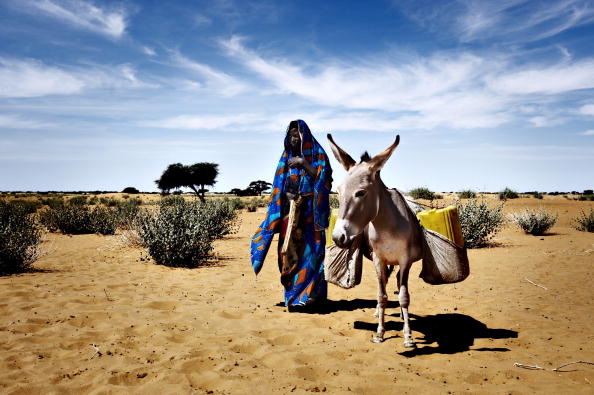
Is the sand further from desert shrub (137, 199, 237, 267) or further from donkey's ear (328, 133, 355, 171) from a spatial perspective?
donkey's ear (328, 133, 355, 171)

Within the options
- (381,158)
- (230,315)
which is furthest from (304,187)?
(381,158)

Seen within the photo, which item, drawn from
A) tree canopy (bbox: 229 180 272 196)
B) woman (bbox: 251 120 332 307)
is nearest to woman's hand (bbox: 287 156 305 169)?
woman (bbox: 251 120 332 307)

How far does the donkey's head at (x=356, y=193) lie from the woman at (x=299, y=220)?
1758 mm

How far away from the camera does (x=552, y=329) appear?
4766 millimetres

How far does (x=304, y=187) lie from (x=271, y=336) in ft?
7.21

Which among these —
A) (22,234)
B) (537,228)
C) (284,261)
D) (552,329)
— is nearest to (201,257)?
→ (22,234)

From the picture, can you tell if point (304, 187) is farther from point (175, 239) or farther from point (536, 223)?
point (536, 223)

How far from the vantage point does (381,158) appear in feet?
11.7

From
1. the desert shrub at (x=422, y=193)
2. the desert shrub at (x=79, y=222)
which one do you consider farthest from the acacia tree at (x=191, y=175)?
the desert shrub at (x=79, y=222)

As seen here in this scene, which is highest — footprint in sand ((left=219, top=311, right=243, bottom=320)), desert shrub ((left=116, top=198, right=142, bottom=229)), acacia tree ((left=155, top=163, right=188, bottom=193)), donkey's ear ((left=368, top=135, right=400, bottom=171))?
acacia tree ((left=155, top=163, right=188, bottom=193))

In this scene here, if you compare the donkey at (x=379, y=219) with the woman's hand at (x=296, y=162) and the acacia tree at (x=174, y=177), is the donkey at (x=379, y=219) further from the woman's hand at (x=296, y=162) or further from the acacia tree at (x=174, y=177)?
the acacia tree at (x=174, y=177)

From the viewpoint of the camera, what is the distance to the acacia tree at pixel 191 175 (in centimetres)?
4519

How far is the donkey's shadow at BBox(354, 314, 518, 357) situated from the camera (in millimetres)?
4195

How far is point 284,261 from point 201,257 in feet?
16.6
